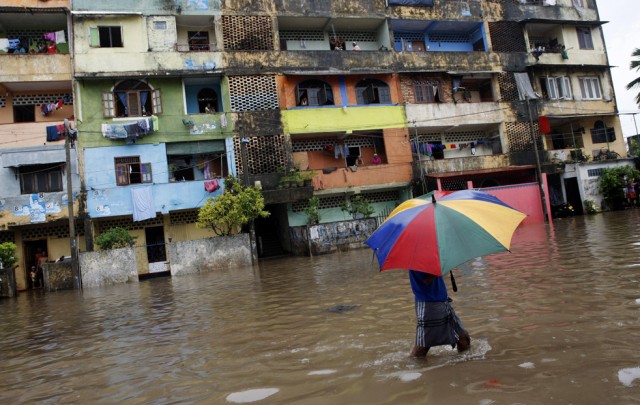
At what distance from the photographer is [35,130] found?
68.4 ft

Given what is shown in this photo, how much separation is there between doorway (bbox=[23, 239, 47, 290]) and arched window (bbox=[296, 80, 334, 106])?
15.1m

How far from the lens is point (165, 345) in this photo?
19.4 ft

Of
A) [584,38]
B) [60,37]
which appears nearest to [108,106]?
[60,37]

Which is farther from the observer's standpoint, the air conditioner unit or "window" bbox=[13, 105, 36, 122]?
the air conditioner unit

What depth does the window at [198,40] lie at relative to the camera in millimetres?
24406

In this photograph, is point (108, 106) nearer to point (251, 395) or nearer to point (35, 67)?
point (35, 67)

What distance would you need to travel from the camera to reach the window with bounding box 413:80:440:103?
88.0 feet

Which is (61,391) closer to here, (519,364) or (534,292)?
(519,364)

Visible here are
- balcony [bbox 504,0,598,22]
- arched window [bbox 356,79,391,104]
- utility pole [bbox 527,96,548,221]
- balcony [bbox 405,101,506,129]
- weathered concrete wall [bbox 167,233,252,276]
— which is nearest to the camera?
weathered concrete wall [bbox 167,233,252,276]

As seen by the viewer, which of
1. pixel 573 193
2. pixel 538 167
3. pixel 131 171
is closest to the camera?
pixel 131 171

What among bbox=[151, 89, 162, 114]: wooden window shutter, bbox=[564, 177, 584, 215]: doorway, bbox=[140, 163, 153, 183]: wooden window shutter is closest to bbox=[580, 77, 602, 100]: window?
bbox=[564, 177, 584, 215]: doorway

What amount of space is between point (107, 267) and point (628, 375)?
55.6 ft

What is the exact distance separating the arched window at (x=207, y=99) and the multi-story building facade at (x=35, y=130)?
20.7ft

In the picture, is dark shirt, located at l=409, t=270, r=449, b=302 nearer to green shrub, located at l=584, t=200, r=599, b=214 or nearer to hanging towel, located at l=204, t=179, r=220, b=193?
hanging towel, located at l=204, t=179, r=220, b=193
